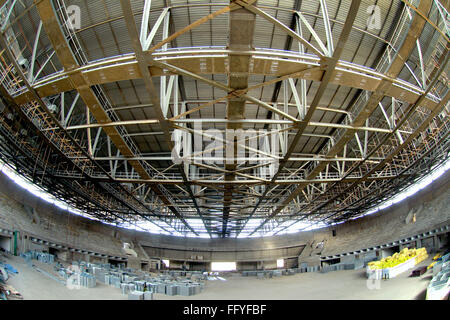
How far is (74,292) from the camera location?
17109 millimetres

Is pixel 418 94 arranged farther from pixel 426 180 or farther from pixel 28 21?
pixel 426 180

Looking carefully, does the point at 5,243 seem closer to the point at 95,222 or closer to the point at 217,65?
the point at 217,65

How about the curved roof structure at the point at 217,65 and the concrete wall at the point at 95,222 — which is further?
the concrete wall at the point at 95,222

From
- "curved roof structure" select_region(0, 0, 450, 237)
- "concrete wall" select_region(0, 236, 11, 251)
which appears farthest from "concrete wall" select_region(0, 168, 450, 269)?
"curved roof structure" select_region(0, 0, 450, 237)

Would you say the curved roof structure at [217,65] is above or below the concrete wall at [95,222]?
above

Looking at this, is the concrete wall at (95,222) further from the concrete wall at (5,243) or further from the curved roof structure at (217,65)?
the curved roof structure at (217,65)

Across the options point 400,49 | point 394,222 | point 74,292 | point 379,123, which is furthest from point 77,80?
point 394,222

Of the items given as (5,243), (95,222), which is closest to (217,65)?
(5,243)

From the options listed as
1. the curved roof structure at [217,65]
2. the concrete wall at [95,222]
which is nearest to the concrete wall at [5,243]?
the concrete wall at [95,222]

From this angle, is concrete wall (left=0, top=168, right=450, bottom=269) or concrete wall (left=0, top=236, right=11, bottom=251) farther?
concrete wall (left=0, top=168, right=450, bottom=269)

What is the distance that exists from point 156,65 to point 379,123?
19.2 m

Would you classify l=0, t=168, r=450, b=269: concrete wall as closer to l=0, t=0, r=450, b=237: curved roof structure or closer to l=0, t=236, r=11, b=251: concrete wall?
l=0, t=236, r=11, b=251: concrete wall

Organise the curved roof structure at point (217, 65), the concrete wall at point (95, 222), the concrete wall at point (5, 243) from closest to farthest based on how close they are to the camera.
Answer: the curved roof structure at point (217, 65), the concrete wall at point (5, 243), the concrete wall at point (95, 222)

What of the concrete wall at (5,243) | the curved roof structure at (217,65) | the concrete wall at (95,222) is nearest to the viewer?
the curved roof structure at (217,65)
